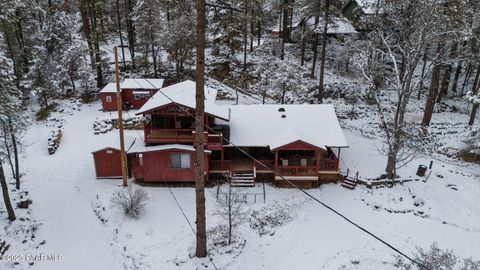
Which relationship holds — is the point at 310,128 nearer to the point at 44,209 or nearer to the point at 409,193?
the point at 409,193

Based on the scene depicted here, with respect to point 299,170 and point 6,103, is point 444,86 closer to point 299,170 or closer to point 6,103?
point 299,170

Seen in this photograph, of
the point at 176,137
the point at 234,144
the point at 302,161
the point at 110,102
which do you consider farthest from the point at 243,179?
the point at 110,102

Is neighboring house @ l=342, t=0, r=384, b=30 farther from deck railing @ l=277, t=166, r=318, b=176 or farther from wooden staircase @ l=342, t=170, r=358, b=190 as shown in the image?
deck railing @ l=277, t=166, r=318, b=176

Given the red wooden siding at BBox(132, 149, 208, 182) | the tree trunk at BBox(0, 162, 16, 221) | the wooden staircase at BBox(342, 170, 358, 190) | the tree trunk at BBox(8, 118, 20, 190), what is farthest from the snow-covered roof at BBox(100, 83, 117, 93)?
the wooden staircase at BBox(342, 170, 358, 190)

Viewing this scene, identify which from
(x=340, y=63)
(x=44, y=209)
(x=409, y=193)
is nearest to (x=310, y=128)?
(x=409, y=193)

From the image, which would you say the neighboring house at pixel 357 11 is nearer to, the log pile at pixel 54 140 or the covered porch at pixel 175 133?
the covered porch at pixel 175 133

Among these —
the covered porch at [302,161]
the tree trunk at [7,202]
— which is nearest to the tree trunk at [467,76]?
the covered porch at [302,161]
